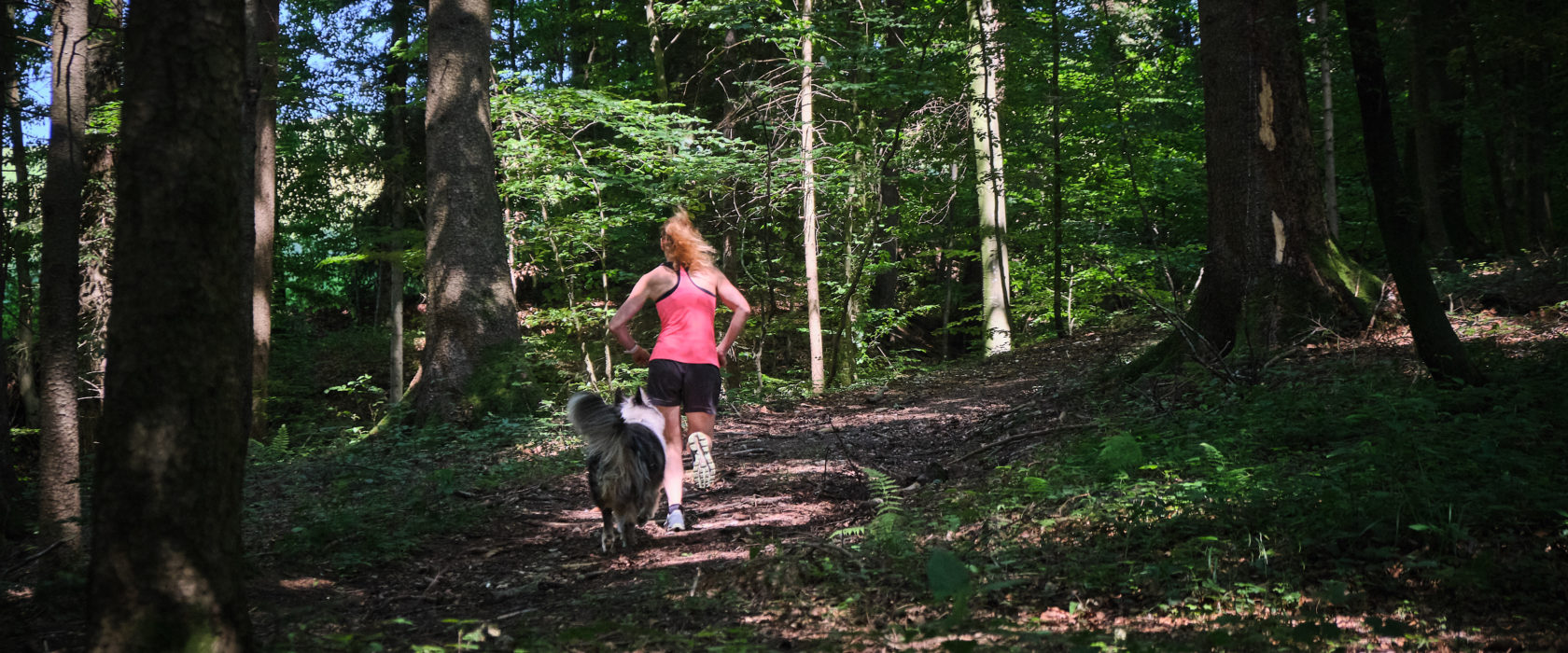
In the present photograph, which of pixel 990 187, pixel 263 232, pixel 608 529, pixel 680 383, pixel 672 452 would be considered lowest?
pixel 608 529

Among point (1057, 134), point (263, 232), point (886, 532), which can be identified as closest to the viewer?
point (886, 532)

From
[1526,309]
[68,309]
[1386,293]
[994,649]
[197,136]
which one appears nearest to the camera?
[197,136]

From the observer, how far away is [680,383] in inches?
223

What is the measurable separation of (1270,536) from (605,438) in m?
3.42

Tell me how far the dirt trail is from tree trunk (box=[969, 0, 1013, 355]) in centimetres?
686

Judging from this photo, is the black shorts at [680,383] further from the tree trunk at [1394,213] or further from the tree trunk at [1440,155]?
the tree trunk at [1440,155]

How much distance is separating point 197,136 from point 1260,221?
789 centimetres

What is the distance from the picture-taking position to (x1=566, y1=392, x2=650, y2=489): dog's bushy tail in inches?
204

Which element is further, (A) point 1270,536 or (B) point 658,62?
(B) point 658,62

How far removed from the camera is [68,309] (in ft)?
21.7

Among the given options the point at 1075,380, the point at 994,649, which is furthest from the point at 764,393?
the point at 994,649

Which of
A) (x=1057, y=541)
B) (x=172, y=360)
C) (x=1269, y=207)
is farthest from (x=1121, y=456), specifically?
(x=172, y=360)

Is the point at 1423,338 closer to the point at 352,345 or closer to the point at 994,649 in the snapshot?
the point at 994,649

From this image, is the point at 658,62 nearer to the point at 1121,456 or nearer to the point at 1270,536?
the point at 1121,456
